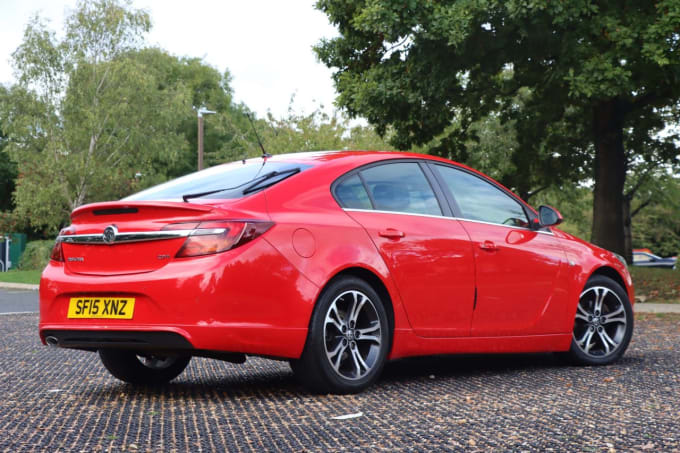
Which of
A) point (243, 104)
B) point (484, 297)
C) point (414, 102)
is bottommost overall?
point (484, 297)

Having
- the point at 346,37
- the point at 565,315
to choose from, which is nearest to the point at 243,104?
the point at 346,37

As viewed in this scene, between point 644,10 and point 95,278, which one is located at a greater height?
point 644,10

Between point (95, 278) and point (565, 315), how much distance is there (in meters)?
3.64

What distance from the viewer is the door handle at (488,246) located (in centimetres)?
621

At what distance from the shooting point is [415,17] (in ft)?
53.6

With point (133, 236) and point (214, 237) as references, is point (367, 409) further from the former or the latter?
point (133, 236)

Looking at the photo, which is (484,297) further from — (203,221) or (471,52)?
(471,52)

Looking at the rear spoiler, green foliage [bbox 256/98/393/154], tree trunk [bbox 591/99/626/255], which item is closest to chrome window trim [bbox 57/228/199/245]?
the rear spoiler

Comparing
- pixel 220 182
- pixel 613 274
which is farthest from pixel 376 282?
pixel 613 274

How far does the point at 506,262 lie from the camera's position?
6.34m

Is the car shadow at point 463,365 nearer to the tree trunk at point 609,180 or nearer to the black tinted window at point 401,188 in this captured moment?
the black tinted window at point 401,188

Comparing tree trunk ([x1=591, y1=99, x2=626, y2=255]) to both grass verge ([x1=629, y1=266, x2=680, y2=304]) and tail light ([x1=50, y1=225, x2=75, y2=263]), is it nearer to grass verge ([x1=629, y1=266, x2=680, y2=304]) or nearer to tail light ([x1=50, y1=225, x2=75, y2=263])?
grass verge ([x1=629, y1=266, x2=680, y2=304])

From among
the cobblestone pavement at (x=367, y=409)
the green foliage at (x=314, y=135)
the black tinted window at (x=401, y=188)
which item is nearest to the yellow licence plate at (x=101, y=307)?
the cobblestone pavement at (x=367, y=409)

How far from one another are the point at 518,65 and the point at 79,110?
29406mm
